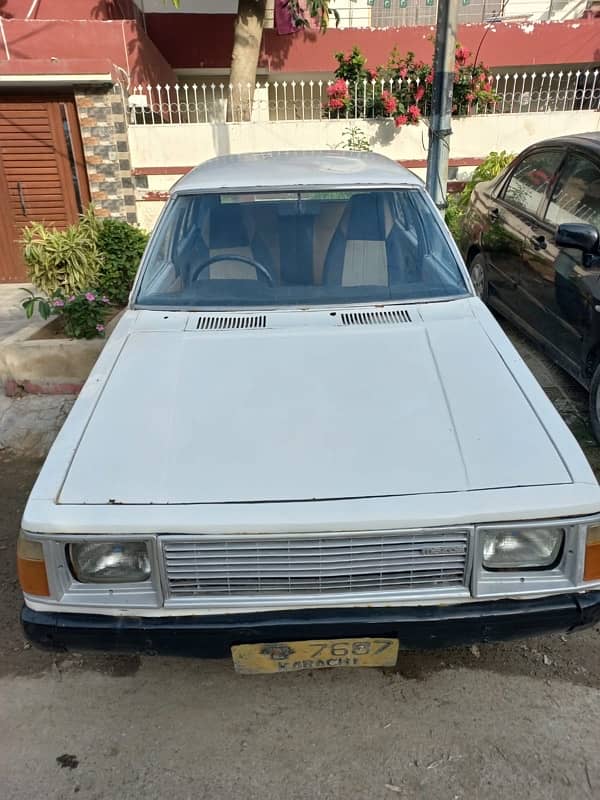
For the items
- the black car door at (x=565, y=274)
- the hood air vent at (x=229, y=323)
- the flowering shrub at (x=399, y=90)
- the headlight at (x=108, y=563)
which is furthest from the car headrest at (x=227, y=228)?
the flowering shrub at (x=399, y=90)

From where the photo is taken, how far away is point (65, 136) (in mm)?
7211

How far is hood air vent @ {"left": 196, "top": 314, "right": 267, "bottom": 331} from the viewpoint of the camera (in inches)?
103

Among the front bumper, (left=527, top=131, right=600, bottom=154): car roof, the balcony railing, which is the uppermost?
the balcony railing

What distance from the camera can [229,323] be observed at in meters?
2.66

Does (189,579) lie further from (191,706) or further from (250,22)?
(250,22)

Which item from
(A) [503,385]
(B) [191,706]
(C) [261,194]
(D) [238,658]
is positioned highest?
(C) [261,194]

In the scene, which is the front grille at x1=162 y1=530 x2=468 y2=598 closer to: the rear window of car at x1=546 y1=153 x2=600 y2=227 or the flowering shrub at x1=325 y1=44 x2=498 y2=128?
the rear window of car at x1=546 y1=153 x2=600 y2=227

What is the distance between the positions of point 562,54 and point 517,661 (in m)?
11.9

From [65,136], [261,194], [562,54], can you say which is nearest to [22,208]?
[65,136]

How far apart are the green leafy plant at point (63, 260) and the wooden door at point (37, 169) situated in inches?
111

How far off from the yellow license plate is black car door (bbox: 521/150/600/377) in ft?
8.19

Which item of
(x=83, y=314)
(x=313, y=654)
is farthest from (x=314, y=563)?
(x=83, y=314)

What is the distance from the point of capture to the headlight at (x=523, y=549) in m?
1.82

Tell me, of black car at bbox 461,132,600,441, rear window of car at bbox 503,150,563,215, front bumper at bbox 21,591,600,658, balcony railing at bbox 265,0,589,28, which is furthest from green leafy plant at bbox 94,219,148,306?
balcony railing at bbox 265,0,589,28
